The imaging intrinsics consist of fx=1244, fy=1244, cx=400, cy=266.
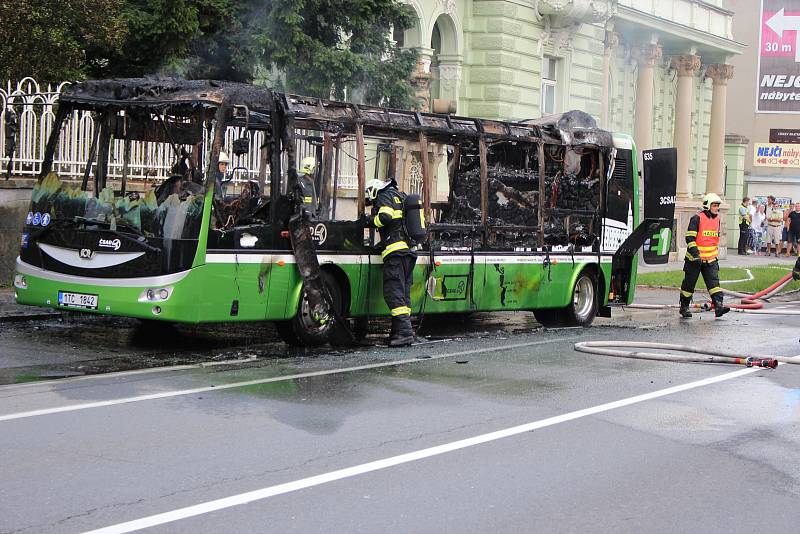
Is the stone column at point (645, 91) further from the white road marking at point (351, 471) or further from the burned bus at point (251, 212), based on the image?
the white road marking at point (351, 471)

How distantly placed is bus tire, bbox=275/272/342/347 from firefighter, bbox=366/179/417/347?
61cm

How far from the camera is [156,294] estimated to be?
37.8ft

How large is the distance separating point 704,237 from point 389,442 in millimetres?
11702

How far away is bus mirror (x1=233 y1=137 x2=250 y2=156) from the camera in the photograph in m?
11.7

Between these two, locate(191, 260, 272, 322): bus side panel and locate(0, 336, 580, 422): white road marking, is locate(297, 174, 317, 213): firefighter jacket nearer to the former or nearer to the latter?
locate(191, 260, 272, 322): bus side panel

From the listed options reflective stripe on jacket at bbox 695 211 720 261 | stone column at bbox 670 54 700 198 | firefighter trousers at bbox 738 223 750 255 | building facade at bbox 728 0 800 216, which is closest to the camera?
reflective stripe on jacket at bbox 695 211 720 261

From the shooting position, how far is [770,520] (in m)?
6.24

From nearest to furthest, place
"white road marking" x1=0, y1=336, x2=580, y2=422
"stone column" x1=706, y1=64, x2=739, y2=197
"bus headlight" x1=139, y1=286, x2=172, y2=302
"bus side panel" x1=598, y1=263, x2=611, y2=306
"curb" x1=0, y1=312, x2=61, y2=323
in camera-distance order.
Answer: "white road marking" x1=0, y1=336, x2=580, y2=422 < "bus headlight" x1=139, y1=286, x2=172, y2=302 < "curb" x1=0, y1=312, x2=61, y2=323 < "bus side panel" x1=598, y1=263, x2=611, y2=306 < "stone column" x1=706, y1=64, x2=739, y2=197

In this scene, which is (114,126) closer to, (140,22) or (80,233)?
(80,233)

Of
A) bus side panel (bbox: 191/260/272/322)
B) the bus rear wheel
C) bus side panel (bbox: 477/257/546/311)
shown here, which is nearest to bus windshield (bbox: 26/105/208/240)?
bus side panel (bbox: 191/260/272/322)

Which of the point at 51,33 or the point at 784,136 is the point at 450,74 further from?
the point at 784,136

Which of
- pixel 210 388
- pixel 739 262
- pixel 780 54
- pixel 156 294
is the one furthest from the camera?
pixel 780 54

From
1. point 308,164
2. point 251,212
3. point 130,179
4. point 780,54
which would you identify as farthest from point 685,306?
point 780,54

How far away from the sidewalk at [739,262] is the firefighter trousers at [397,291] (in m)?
17.3
